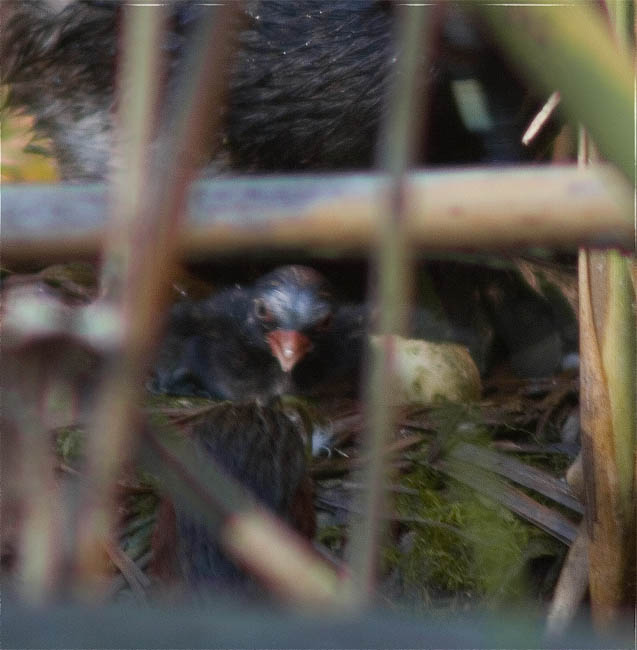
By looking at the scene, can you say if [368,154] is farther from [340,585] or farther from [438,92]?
[340,585]

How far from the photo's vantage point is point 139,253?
0.54 meters

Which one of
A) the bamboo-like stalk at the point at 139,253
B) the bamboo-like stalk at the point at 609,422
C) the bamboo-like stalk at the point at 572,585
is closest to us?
the bamboo-like stalk at the point at 139,253

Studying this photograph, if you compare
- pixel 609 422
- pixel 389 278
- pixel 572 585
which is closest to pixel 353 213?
pixel 389 278

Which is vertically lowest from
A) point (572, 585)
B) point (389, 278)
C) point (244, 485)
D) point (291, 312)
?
point (572, 585)

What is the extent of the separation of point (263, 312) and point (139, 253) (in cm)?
198

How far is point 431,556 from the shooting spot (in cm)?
185

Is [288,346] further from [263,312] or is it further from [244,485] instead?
[244,485]

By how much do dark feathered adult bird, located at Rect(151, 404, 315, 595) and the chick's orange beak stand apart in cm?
47

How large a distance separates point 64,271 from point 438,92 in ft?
3.43

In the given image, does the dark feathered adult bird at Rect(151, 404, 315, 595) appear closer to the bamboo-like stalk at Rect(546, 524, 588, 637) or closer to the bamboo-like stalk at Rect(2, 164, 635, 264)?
the bamboo-like stalk at Rect(546, 524, 588, 637)

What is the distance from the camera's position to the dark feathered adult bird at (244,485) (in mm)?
1543

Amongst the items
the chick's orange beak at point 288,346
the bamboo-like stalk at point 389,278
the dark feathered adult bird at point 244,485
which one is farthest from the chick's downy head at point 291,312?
the bamboo-like stalk at point 389,278

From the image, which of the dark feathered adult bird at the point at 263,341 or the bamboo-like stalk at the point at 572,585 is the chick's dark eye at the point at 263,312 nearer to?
the dark feathered adult bird at the point at 263,341

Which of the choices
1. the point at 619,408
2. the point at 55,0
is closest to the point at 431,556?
the point at 619,408
